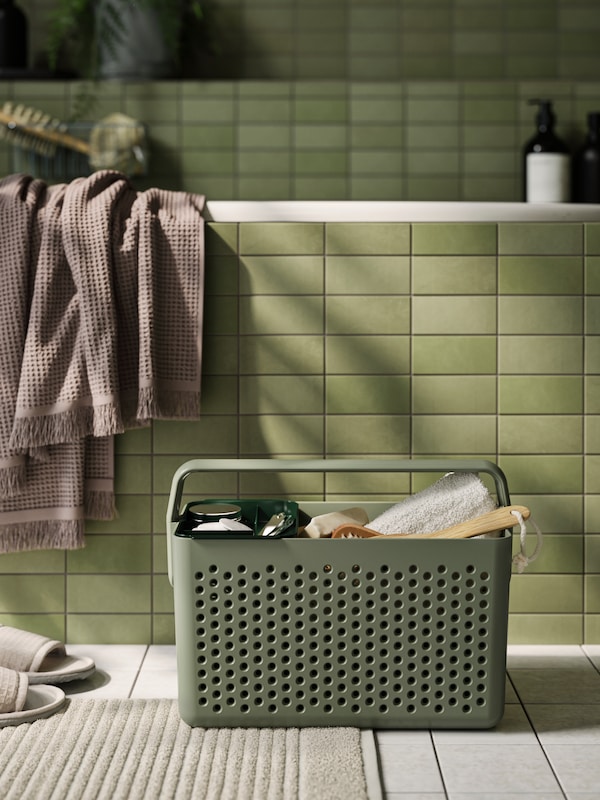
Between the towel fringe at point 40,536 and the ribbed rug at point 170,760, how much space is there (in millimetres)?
274

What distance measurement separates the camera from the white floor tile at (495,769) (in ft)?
3.44

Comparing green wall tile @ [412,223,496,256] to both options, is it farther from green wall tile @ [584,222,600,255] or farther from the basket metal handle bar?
the basket metal handle bar

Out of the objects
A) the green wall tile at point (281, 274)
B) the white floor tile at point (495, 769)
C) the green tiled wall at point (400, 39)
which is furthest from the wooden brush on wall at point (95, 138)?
the white floor tile at point (495, 769)

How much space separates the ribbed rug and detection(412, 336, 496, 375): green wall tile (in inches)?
22.5

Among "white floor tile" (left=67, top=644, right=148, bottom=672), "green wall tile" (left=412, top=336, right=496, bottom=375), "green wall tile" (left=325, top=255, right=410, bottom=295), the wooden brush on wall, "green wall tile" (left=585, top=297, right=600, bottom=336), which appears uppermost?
the wooden brush on wall

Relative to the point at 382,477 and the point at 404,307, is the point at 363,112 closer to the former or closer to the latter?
the point at 404,307

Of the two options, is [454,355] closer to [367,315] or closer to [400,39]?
[367,315]

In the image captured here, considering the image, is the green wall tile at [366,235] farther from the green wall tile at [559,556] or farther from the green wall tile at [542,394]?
the green wall tile at [559,556]

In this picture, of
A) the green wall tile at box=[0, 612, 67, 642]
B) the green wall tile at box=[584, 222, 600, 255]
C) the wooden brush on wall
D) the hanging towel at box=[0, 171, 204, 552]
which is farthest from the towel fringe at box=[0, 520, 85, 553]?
the wooden brush on wall

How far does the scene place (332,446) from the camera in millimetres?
1483

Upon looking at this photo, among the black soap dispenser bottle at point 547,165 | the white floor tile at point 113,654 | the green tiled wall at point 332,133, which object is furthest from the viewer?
the green tiled wall at point 332,133

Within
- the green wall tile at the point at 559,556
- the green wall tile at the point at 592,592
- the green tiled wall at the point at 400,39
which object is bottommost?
the green wall tile at the point at 592,592

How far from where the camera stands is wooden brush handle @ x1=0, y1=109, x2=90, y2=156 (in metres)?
2.42

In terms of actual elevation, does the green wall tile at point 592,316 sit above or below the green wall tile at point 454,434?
above
